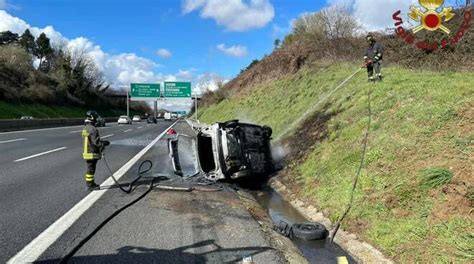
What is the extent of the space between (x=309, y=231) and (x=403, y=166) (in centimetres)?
203

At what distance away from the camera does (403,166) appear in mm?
7340

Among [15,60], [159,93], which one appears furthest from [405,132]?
[15,60]

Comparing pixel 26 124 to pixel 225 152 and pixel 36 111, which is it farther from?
pixel 36 111

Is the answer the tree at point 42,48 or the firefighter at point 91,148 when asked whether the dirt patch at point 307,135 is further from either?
the tree at point 42,48

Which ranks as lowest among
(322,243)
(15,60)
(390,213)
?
(322,243)

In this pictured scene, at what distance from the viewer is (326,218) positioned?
7.48 metres

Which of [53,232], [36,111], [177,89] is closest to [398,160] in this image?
[53,232]

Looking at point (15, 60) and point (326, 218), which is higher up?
point (15, 60)

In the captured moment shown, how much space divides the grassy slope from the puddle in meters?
0.44

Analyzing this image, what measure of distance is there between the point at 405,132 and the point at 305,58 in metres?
21.9

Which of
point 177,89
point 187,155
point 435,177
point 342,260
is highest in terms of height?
point 177,89

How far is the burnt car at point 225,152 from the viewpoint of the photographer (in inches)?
407

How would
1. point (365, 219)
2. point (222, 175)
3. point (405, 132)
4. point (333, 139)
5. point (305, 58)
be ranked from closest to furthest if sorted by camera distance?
1. point (365, 219)
2. point (405, 132)
3. point (222, 175)
4. point (333, 139)
5. point (305, 58)

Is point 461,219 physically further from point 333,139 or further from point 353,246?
point 333,139
